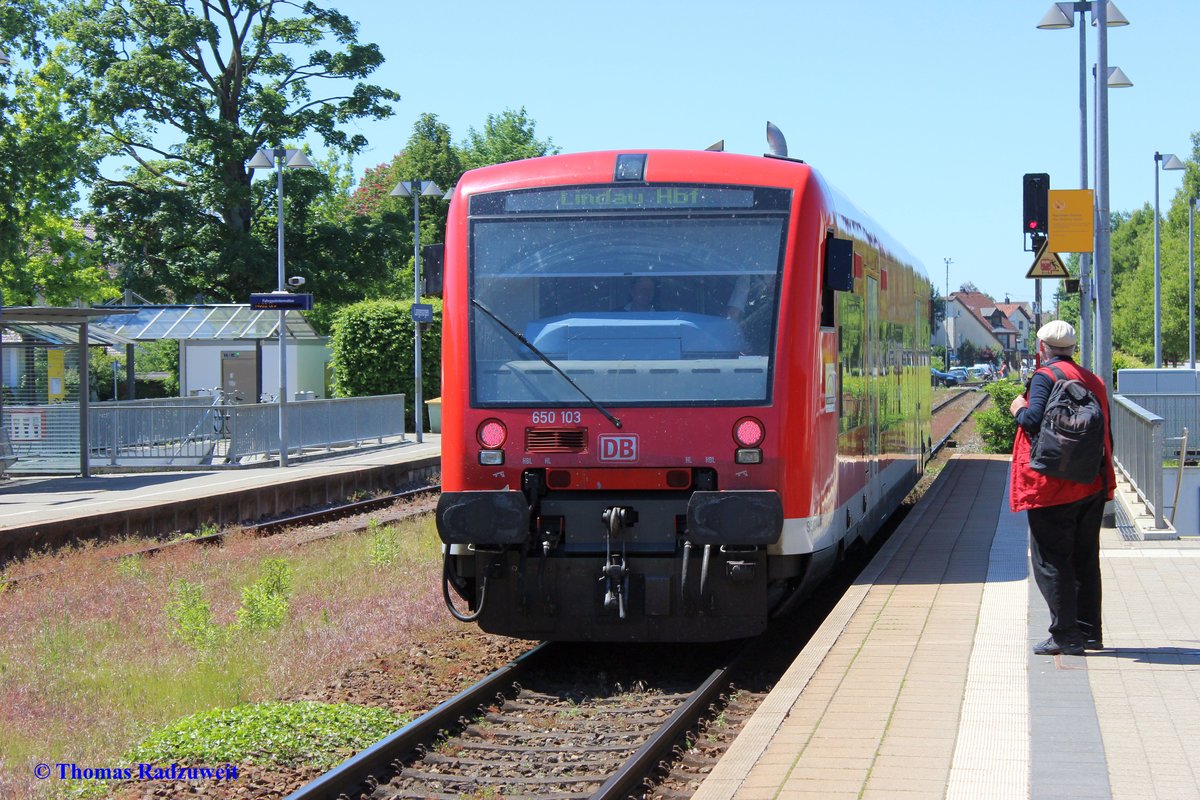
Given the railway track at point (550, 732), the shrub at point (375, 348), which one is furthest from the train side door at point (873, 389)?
the shrub at point (375, 348)

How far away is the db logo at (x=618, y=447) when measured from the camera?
28.7 feet

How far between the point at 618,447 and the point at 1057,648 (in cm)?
268

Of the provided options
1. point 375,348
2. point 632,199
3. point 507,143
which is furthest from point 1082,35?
point 507,143

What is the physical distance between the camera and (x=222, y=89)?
4744 centimetres

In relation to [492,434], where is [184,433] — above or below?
below

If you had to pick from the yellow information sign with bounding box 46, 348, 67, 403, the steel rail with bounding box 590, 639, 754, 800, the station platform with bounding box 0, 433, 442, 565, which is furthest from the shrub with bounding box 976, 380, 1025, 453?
the steel rail with bounding box 590, 639, 754, 800

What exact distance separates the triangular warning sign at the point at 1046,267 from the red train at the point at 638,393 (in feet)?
19.7

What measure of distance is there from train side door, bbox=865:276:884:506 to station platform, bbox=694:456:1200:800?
6.03 ft

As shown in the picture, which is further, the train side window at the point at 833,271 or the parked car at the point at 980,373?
the parked car at the point at 980,373

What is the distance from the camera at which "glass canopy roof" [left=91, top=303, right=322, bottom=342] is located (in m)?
34.6

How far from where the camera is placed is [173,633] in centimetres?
1039

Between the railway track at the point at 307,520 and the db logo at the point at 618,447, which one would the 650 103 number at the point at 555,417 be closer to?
the db logo at the point at 618,447

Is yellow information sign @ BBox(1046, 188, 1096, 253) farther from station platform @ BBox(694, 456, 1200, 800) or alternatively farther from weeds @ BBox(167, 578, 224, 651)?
weeds @ BBox(167, 578, 224, 651)

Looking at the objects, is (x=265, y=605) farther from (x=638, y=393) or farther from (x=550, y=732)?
(x=550, y=732)
